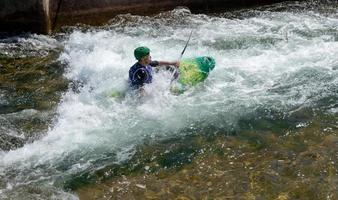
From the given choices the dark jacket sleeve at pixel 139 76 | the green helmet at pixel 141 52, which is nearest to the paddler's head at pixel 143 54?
Result: the green helmet at pixel 141 52

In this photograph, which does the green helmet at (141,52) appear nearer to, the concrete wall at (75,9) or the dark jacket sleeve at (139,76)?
the dark jacket sleeve at (139,76)

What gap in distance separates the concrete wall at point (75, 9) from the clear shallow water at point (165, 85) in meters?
0.32

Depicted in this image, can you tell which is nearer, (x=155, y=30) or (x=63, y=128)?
(x=63, y=128)

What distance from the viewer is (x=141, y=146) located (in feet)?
21.3

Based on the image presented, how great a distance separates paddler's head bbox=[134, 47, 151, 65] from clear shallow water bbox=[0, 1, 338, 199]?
1.41 feet

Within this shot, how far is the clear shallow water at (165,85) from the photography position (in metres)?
6.30

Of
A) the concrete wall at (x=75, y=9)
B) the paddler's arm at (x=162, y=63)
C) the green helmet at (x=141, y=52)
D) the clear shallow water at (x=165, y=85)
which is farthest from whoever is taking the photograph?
the concrete wall at (x=75, y=9)

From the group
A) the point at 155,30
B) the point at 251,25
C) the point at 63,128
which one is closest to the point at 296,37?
the point at 251,25

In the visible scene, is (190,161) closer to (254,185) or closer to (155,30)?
(254,185)

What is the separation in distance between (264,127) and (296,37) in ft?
13.3

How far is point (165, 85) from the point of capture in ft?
25.8

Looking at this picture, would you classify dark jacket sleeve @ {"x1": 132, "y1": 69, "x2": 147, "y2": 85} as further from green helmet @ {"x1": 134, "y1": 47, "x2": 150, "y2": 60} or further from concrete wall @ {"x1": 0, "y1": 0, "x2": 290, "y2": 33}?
concrete wall @ {"x1": 0, "y1": 0, "x2": 290, "y2": 33}

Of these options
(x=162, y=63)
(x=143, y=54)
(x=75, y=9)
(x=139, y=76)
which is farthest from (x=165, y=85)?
(x=75, y=9)

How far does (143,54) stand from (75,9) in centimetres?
473
